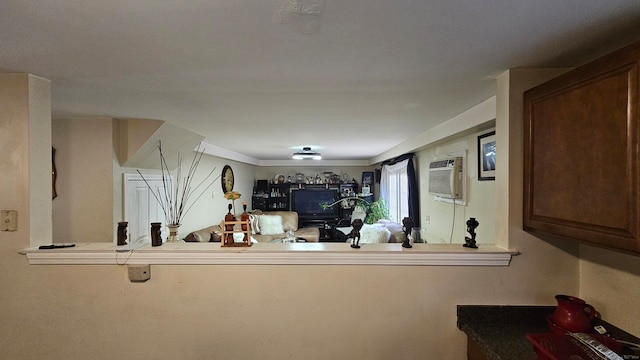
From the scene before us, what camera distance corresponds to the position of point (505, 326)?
4.48 feet

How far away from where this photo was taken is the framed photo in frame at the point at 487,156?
2.25 metres

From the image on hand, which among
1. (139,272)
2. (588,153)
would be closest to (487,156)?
(588,153)

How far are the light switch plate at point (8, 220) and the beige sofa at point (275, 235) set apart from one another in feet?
7.55

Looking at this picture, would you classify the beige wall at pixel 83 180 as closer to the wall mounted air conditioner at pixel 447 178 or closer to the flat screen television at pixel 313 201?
the wall mounted air conditioner at pixel 447 178

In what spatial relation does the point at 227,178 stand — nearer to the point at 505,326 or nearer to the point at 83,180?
the point at 83,180

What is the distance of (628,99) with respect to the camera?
2.94 ft

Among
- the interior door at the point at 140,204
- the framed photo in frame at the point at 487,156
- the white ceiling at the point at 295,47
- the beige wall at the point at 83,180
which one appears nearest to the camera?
the white ceiling at the point at 295,47

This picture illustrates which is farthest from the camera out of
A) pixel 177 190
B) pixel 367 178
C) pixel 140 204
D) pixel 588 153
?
pixel 367 178

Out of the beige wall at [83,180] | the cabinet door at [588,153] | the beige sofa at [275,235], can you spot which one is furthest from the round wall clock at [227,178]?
the cabinet door at [588,153]

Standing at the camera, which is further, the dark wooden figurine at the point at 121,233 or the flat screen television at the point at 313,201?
the flat screen television at the point at 313,201

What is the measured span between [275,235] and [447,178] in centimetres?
372

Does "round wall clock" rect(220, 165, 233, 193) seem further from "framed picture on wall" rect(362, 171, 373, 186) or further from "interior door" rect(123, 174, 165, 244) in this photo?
"framed picture on wall" rect(362, 171, 373, 186)

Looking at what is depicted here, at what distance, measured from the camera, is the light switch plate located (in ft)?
4.66

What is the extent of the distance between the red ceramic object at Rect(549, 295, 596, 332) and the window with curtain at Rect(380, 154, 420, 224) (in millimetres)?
2836
